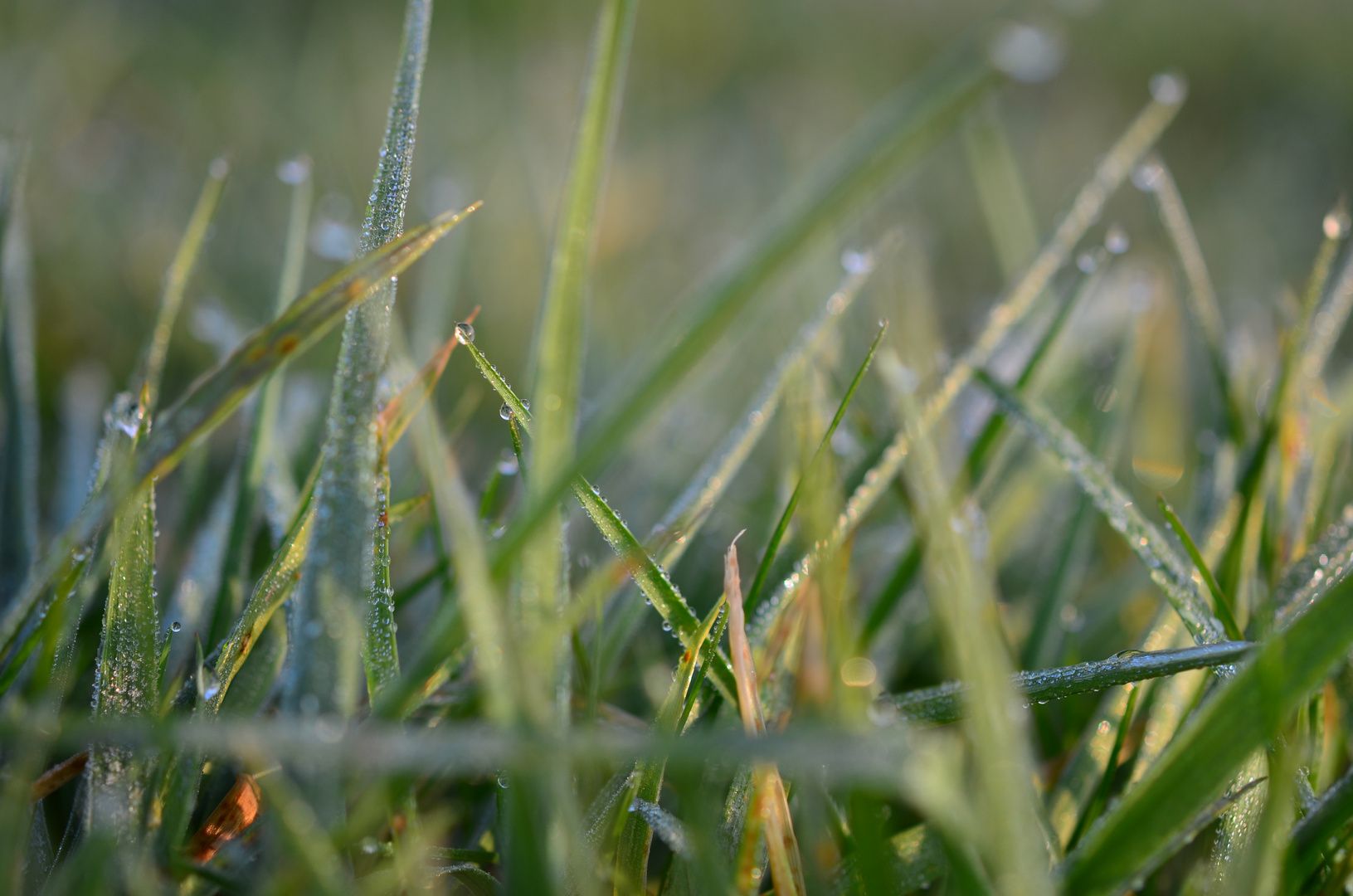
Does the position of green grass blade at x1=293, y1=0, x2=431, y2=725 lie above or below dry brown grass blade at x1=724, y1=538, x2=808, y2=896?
above

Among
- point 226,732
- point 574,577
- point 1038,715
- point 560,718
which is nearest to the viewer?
point 226,732

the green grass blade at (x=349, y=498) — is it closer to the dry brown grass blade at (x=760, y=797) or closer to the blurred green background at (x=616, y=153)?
the dry brown grass blade at (x=760, y=797)

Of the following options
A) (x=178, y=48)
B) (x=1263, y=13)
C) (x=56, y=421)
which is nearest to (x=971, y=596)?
(x=56, y=421)

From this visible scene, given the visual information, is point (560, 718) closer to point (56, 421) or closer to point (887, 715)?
point (887, 715)

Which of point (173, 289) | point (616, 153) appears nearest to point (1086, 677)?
point (173, 289)

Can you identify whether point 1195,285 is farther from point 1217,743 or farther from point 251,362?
point 251,362

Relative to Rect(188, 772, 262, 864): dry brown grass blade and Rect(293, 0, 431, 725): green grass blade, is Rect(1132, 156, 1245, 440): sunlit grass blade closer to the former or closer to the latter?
Rect(293, 0, 431, 725): green grass blade

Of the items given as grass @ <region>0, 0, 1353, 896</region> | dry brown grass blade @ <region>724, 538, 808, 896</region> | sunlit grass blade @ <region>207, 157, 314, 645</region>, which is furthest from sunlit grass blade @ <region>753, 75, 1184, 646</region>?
sunlit grass blade @ <region>207, 157, 314, 645</region>
